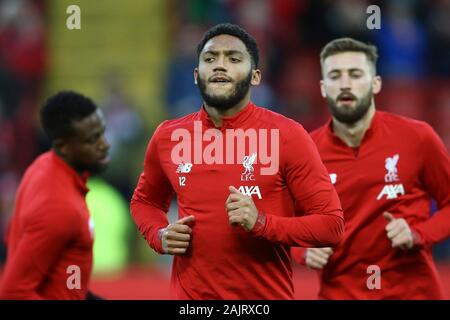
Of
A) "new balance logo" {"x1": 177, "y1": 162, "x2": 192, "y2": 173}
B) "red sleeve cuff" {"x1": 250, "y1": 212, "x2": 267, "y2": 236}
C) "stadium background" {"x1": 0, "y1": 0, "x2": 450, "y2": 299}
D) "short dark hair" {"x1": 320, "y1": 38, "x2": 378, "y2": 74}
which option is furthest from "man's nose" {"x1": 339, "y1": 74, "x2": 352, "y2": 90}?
"stadium background" {"x1": 0, "y1": 0, "x2": 450, "y2": 299}

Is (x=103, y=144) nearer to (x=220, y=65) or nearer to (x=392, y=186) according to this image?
(x=220, y=65)

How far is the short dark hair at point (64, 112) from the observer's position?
5797 millimetres

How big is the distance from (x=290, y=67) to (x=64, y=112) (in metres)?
6.39

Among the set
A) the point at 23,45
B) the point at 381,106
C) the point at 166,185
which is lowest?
the point at 166,185

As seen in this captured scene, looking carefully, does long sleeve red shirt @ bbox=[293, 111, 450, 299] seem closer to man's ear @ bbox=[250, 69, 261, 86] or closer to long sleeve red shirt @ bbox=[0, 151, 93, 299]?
man's ear @ bbox=[250, 69, 261, 86]

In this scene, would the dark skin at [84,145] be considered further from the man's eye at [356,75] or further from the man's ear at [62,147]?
the man's eye at [356,75]

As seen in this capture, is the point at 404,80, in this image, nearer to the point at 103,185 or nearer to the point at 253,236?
the point at 103,185

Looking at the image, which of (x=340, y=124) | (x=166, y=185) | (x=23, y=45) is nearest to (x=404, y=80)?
(x=23, y=45)

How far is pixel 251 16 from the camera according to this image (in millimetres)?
11945

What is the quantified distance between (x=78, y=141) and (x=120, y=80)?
660cm

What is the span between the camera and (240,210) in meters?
4.57

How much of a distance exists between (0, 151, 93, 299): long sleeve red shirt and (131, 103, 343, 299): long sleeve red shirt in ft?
1.96

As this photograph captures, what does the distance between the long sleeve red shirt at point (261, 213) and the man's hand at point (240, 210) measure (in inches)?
3.2

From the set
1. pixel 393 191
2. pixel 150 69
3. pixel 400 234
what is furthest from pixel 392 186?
pixel 150 69
